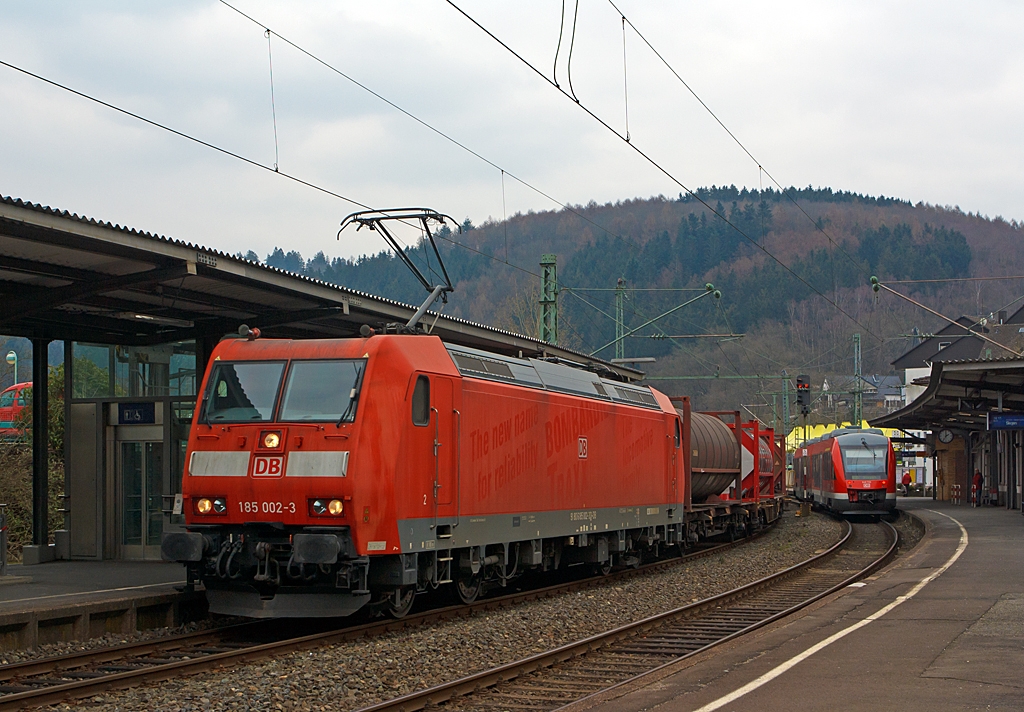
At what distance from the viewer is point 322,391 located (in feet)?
39.9

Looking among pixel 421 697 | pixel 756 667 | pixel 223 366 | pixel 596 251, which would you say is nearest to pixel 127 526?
pixel 223 366

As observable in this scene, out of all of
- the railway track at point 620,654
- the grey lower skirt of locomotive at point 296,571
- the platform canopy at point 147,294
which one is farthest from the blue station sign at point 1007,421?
the grey lower skirt of locomotive at point 296,571

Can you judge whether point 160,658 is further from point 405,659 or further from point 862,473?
point 862,473

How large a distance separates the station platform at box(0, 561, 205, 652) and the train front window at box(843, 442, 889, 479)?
27.0 meters

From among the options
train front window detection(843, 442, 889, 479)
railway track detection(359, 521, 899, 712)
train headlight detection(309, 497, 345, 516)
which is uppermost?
train headlight detection(309, 497, 345, 516)

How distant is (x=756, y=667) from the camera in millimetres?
9656

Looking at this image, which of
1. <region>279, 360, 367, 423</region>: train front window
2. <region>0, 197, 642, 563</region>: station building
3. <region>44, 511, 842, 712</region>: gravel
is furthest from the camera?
<region>0, 197, 642, 563</region>: station building

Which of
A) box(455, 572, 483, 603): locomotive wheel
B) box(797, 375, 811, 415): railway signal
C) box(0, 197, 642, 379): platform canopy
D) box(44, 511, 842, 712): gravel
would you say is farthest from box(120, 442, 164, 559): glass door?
box(797, 375, 811, 415): railway signal

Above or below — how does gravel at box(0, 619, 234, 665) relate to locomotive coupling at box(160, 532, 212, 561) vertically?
below

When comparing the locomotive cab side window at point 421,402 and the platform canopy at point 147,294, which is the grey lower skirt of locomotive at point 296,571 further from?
the platform canopy at point 147,294

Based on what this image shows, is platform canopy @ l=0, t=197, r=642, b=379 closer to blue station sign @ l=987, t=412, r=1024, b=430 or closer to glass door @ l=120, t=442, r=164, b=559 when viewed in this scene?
glass door @ l=120, t=442, r=164, b=559

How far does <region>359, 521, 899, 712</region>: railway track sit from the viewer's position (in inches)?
362

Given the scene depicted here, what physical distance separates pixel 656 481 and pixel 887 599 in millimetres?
6170

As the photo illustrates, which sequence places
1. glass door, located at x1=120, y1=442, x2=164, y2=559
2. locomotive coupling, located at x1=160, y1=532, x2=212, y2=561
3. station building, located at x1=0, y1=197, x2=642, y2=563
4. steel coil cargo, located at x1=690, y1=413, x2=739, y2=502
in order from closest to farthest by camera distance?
locomotive coupling, located at x1=160, y1=532, x2=212, y2=561 → station building, located at x1=0, y1=197, x2=642, y2=563 → glass door, located at x1=120, y1=442, x2=164, y2=559 → steel coil cargo, located at x1=690, y1=413, x2=739, y2=502
